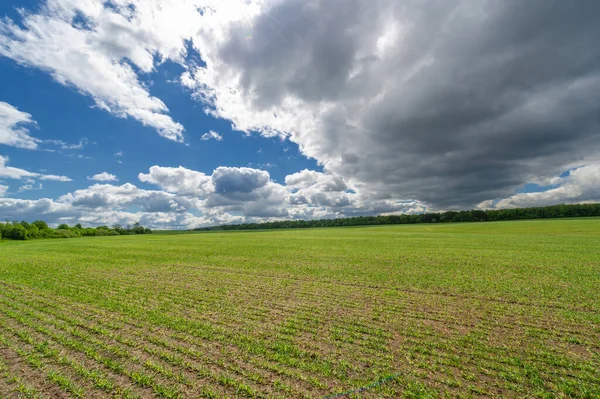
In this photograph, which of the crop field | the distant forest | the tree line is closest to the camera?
the crop field

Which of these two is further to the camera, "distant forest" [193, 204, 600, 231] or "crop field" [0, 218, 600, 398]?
"distant forest" [193, 204, 600, 231]

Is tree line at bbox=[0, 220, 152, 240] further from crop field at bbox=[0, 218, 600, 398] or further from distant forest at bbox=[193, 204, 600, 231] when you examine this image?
distant forest at bbox=[193, 204, 600, 231]

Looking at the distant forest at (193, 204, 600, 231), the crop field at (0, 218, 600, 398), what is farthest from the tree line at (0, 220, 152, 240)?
the distant forest at (193, 204, 600, 231)

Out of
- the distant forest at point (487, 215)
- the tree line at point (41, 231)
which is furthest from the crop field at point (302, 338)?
the distant forest at point (487, 215)

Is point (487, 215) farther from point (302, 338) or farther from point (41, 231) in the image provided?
point (41, 231)

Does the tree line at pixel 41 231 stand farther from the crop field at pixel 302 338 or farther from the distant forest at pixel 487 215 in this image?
the distant forest at pixel 487 215

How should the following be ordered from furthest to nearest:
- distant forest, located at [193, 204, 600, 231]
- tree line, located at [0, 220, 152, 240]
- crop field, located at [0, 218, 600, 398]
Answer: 1. distant forest, located at [193, 204, 600, 231]
2. tree line, located at [0, 220, 152, 240]
3. crop field, located at [0, 218, 600, 398]

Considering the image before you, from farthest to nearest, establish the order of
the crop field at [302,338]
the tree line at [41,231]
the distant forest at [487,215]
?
the distant forest at [487,215] → the tree line at [41,231] → the crop field at [302,338]

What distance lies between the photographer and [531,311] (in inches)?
385

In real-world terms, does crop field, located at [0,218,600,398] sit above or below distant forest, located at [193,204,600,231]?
below

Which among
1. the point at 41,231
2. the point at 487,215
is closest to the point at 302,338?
the point at 41,231

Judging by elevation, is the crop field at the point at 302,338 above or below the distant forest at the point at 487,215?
below


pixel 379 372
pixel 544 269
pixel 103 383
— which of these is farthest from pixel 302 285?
pixel 544 269

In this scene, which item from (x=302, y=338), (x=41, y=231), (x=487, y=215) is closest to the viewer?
(x=302, y=338)
